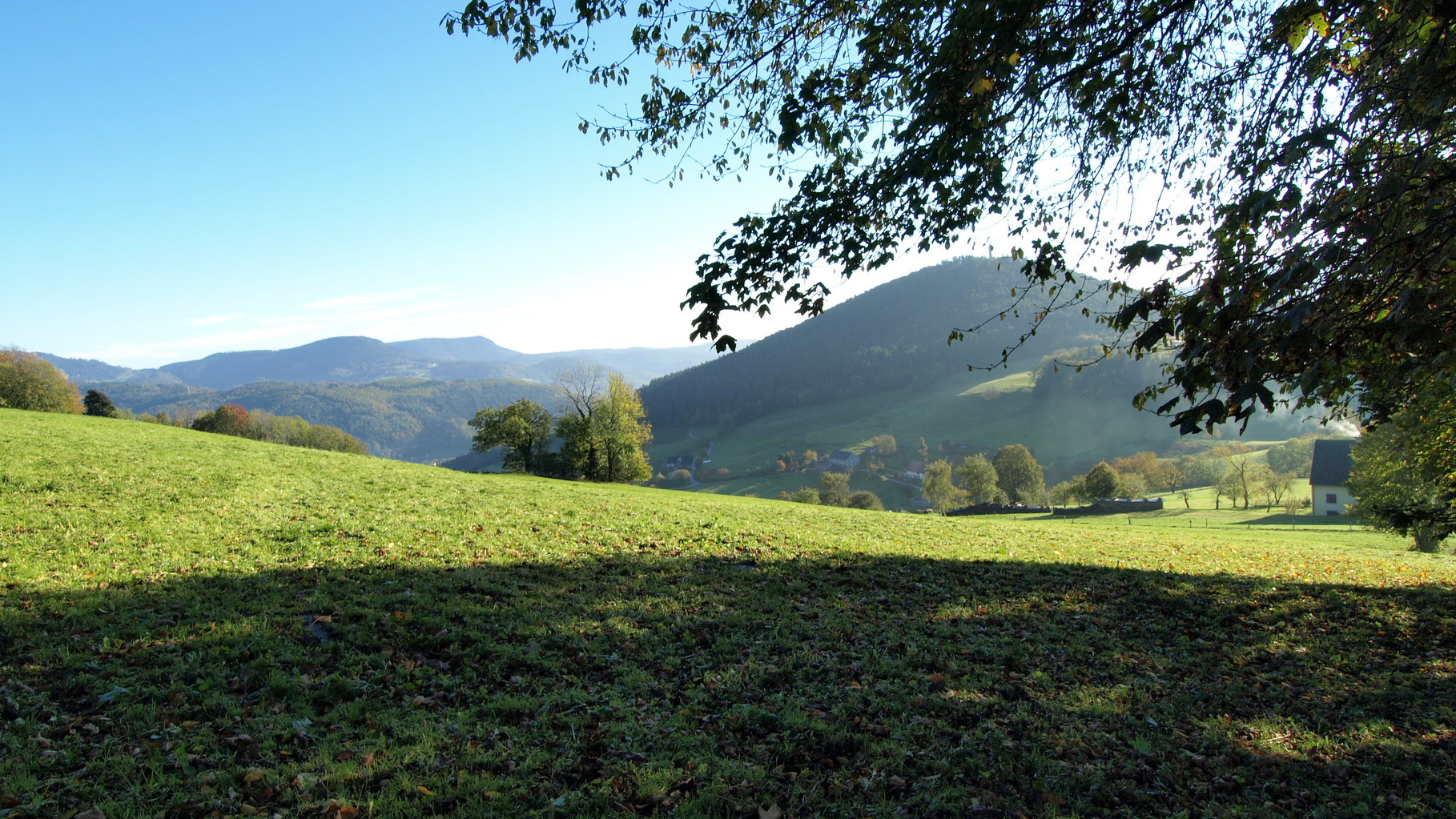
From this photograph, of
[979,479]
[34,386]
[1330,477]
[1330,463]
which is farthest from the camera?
[979,479]

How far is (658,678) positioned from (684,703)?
0.66 metres

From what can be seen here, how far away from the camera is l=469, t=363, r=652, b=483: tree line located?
54.2 metres

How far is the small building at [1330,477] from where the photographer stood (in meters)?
73.0

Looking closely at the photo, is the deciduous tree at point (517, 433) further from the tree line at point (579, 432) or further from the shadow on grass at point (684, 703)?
the shadow on grass at point (684, 703)

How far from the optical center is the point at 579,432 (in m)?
53.9

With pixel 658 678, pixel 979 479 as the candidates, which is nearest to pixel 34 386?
pixel 658 678

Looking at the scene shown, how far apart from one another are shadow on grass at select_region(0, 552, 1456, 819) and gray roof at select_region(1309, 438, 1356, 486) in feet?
277

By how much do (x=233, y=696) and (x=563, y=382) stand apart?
169 ft

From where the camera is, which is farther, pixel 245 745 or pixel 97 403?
pixel 97 403

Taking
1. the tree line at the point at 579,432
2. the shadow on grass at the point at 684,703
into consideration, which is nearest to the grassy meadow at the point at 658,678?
the shadow on grass at the point at 684,703

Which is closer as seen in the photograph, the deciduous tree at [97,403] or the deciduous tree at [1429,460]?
the deciduous tree at [1429,460]

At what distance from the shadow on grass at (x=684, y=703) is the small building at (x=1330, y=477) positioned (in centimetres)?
8392

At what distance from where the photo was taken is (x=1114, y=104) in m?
7.28

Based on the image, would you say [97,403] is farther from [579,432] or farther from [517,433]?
[579,432]
